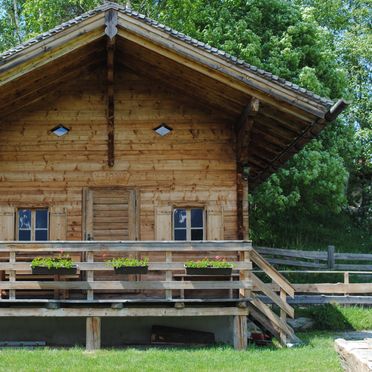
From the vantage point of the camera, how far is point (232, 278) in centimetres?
1563

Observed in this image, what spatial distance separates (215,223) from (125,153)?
236 centimetres

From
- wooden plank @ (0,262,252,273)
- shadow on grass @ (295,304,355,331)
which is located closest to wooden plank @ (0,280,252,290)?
wooden plank @ (0,262,252,273)

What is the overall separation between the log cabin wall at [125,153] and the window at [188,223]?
0.64 ft

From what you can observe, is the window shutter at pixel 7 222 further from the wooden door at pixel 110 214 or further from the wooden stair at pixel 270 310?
the wooden stair at pixel 270 310

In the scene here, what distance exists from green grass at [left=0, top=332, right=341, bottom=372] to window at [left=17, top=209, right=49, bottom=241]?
10.0 ft

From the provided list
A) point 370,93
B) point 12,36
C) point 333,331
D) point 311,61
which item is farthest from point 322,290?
point 12,36

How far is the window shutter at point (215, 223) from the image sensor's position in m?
15.8

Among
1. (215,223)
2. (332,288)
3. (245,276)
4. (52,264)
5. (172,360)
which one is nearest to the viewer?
(172,360)

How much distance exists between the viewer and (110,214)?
15797 millimetres

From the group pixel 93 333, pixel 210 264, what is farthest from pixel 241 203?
pixel 93 333

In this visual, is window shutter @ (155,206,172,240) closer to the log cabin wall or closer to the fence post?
the log cabin wall

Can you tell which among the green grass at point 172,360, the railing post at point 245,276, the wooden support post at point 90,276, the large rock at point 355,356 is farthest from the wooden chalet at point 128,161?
the large rock at point 355,356

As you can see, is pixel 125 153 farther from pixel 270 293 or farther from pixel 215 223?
pixel 270 293

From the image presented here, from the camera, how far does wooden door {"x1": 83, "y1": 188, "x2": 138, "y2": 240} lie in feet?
51.6
